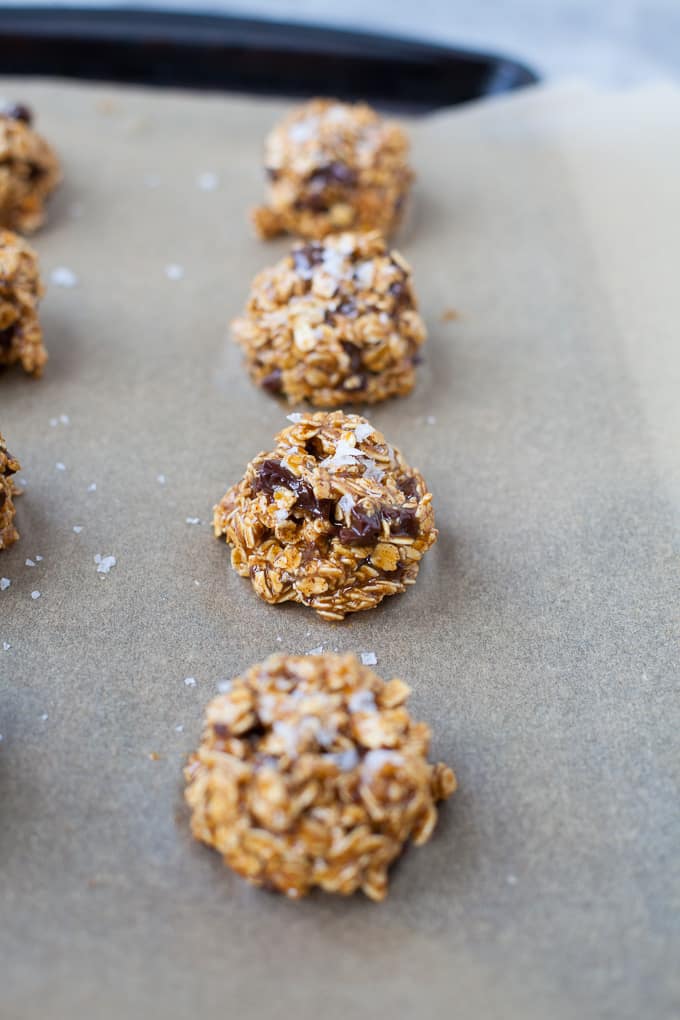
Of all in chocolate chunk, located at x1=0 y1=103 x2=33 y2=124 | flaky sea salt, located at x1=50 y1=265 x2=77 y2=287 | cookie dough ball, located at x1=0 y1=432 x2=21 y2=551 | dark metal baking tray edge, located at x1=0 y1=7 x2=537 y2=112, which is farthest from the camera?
dark metal baking tray edge, located at x1=0 y1=7 x2=537 y2=112

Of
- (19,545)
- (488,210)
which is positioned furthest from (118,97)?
(19,545)

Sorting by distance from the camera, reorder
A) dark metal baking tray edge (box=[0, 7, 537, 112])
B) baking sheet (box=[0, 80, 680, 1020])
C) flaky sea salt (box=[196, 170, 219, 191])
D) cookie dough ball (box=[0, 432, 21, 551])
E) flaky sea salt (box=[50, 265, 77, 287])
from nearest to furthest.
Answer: baking sheet (box=[0, 80, 680, 1020]) < cookie dough ball (box=[0, 432, 21, 551]) < flaky sea salt (box=[50, 265, 77, 287]) < flaky sea salt (box=[196, 170, 219, 191]) < dark metal baking tray edge (box=[0, 7, 537, 112])

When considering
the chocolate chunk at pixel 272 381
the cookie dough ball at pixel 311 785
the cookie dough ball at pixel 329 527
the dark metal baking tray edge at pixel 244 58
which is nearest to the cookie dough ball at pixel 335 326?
the chocolate chunk at pixel 272 381

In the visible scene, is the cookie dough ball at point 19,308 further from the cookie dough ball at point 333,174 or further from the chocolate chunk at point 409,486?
the chocolate chunk at point 409,486

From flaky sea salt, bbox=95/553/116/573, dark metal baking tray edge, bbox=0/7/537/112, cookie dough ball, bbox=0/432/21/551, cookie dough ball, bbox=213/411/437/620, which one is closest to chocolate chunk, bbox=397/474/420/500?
cookie dough ball, bbox=213/411/437/620

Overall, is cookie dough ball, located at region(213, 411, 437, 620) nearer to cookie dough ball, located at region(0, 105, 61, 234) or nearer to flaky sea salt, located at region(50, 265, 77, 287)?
flaky sea salt, located at region(50, 265, 77, 287)

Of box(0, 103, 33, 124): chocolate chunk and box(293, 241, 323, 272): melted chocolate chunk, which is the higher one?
box(293, 241, 323, 272): melted chocolate chunk
